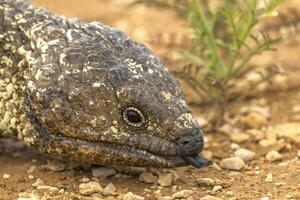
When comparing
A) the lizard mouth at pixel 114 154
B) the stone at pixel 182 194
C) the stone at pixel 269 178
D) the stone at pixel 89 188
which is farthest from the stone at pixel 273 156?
the stone at pixel 89 188

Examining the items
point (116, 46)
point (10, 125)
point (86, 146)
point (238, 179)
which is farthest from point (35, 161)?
point (238, 179)

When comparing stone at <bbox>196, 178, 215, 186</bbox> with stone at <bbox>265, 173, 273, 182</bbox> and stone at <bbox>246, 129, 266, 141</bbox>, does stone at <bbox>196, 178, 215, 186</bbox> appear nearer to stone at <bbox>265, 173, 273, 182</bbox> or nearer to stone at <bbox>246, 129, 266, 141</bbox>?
stone at <bbox>265, 173, 273, 182</bbox>

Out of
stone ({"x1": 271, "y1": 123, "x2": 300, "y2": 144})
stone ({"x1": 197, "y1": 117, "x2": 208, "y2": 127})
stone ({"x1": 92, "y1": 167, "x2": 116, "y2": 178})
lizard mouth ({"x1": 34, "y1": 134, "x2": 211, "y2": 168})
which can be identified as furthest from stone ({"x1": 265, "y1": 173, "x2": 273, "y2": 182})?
stone ({"x1": 197, "y1": 117, "x2": 208, "y2": 127})

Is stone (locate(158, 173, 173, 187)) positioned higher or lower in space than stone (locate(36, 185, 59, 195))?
higher

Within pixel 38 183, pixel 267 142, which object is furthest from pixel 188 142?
pixel 267 142

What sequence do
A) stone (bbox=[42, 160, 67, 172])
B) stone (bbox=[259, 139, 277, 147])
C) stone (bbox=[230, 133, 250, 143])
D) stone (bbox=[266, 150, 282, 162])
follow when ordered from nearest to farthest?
stone (bbox=[42, 160, 67, 172]) → stone (bbox=[266, 150, 282, 162]) → stone (bbox=[259, 139, 277, 147]) → stone (bbox=[230, 133, 250, 143])

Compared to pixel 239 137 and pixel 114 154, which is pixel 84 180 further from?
pixel 239 137

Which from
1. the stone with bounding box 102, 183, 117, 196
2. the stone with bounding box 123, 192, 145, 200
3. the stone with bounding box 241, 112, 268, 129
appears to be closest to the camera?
the stone with bounding box 123, 192, 145, 200

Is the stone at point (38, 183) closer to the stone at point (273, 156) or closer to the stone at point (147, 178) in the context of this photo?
the stone at point (147, 178)
